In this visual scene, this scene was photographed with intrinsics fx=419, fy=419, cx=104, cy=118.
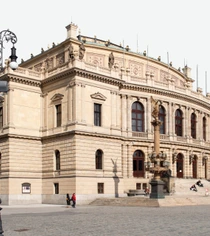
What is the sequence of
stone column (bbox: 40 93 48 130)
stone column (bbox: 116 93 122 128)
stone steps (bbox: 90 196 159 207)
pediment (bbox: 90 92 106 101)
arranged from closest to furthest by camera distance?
1. stone steps (bbox: 90 196 159 207)
2. pediment (bbox: 90 92 106 101)
3. stone column (bbox: 40 93 48 130)
4. stone column (bbox: 116 93 122 128)

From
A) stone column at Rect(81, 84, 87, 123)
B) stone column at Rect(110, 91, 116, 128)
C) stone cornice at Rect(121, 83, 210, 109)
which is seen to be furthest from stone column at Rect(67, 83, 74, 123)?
stone cornice at Rect(121, 83, 210, 109)

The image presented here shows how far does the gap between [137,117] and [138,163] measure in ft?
21.1

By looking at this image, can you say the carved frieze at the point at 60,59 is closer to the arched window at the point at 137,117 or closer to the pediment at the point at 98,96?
the pediment at the point at 98,96

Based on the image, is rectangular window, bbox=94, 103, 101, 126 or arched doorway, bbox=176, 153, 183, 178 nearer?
rectangular window, bbox=94, 103, 101, 126

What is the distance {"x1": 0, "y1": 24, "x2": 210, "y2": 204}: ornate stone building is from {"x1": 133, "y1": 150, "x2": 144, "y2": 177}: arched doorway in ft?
0.45

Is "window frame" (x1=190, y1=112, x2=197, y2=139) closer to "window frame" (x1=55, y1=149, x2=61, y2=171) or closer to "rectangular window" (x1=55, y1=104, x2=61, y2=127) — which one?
"rectangular window" (x1=55, y1=104, x2=61, y2=127)

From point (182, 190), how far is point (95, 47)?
24397mm

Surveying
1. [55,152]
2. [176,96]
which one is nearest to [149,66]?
[176,96]

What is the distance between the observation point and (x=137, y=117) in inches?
2311

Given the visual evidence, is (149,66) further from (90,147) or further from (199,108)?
(90,147)

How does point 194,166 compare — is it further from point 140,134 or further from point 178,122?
point 140,134

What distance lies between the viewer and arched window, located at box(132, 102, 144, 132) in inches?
2295

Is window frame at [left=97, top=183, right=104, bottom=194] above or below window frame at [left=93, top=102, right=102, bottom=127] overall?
below

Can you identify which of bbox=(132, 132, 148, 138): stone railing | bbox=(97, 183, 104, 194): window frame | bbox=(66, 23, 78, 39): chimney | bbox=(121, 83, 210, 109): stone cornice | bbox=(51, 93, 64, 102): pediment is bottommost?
bbox=(97, 183, 104, 194): window frame
